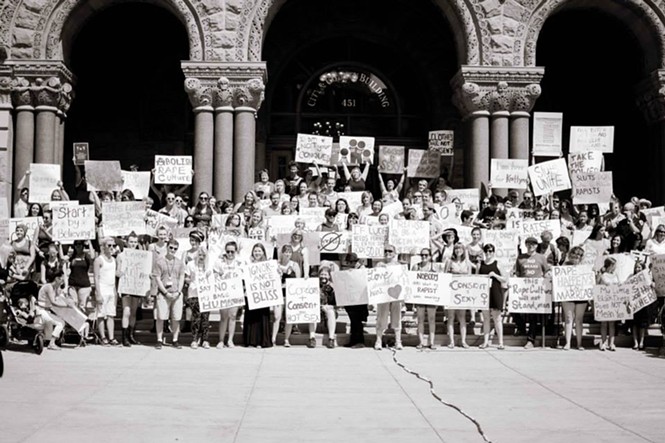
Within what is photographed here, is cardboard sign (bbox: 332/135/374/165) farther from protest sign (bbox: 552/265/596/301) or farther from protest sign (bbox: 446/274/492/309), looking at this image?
protest sign (bbox: 552/265/596/301)

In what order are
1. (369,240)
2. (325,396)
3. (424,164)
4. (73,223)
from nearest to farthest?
(325,396)
(369,240)
(73,223)
(424,164)

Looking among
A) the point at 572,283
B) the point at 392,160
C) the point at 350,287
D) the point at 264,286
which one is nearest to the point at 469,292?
the point at 572,283

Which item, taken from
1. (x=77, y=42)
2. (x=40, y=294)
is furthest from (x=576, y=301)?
(x=77, y=42)

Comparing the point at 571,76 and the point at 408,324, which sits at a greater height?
the point at 571,76

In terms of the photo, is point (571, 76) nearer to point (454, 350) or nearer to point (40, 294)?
point (454, 350)

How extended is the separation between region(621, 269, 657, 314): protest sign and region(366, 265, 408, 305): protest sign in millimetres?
3669

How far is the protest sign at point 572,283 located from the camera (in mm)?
13516

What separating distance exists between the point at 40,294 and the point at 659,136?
45.1 ft

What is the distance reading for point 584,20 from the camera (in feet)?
70.5

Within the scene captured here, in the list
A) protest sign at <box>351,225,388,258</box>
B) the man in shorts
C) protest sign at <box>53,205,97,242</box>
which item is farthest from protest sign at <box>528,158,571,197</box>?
protest sign at <box>53,205,97,242</box>

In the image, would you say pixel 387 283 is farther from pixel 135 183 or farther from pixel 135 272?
pixel 135 183

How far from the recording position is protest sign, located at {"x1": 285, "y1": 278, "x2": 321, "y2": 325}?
13.4 m

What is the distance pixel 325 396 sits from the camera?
29.7 ft

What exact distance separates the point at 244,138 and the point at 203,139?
883 millimetres
